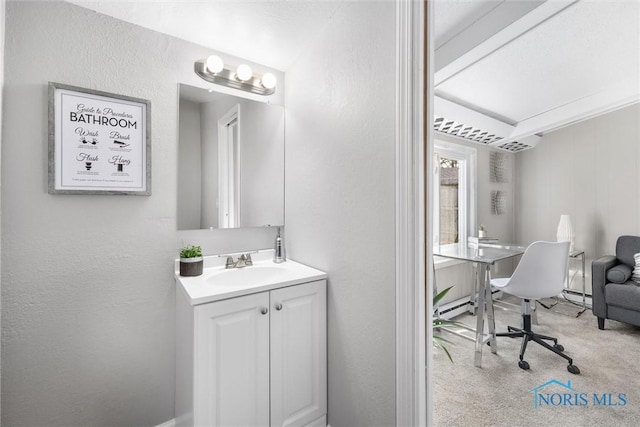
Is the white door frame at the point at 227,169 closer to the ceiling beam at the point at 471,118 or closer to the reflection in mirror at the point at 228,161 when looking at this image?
the reflection in mirror at the point at 228,161

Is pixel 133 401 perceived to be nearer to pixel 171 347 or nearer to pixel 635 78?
pixel 171 347

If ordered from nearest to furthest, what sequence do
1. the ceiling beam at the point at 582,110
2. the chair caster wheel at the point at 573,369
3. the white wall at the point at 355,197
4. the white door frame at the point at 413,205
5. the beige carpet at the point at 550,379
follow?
the white door frame at the point at 413,205 < the white wall at the point at 355,197 < the ceiling beam at the point at 582,110 < the beige carpet at the point at 550,379 < the chair caster wheel at the point at 573,369

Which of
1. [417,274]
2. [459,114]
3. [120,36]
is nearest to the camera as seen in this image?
[417,274]

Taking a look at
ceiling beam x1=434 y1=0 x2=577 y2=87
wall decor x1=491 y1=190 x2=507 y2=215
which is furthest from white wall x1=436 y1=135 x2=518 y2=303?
ceiling beam x1=434 y1=0 x2=577 y2=87

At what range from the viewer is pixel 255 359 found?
1119mm

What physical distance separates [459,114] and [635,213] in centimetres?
114

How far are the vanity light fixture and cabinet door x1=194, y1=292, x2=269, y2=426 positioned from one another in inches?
51.9

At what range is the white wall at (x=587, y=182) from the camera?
1180 mm

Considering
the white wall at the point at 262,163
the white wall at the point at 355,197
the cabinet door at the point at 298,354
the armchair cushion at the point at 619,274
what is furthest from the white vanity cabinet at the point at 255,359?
the armchair cushion at the point at 619,274

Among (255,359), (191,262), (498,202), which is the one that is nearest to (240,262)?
(191,262)

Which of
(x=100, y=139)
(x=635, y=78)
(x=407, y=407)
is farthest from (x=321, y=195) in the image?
(x=635, y=78)

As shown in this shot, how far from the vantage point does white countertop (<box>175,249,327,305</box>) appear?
106 centimetres

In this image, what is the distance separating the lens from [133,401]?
1.31 metres

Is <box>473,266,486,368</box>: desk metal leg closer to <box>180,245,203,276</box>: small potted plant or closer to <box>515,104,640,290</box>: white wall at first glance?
<box>515,104,640,290</box>: white wall
